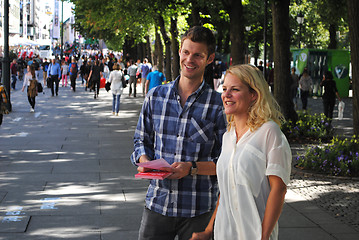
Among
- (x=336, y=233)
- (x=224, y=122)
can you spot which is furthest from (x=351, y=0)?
(x=224, y=122)

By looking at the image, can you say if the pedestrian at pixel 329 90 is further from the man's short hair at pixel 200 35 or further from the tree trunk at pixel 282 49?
the man's short hair at pixel 200 35

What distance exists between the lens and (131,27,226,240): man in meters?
3.61

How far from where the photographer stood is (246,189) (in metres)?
3.04

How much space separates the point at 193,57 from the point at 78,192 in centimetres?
583

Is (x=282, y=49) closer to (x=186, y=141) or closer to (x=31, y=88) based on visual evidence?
(x=31, y=88)

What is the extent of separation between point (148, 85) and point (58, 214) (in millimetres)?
13917

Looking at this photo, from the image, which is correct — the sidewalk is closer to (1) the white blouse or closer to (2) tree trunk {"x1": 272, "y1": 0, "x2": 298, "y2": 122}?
(1) the white blouse

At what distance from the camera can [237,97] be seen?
315cm

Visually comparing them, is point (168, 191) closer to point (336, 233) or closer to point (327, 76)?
point (336, 233)

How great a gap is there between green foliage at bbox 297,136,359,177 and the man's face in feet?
26.5

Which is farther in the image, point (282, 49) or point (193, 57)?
point (282, 49)

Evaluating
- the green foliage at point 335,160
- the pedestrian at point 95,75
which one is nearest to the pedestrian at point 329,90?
the green foliage at point 335,160

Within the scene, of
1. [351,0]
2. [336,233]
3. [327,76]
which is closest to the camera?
[336,233]

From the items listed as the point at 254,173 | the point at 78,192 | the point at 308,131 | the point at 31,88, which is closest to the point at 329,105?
the point at 308,131
